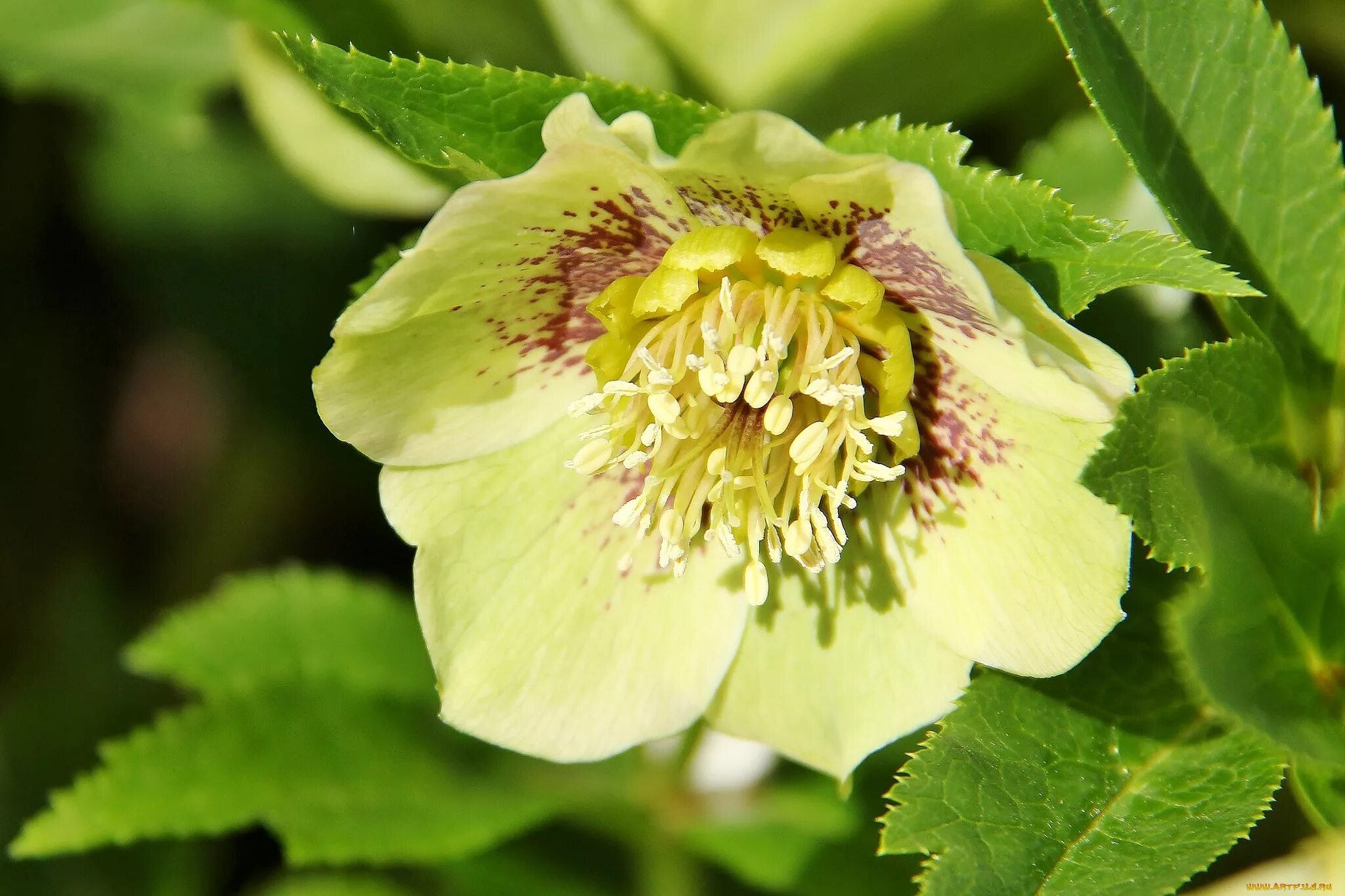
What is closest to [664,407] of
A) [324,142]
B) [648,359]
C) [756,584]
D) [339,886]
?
[648,359]

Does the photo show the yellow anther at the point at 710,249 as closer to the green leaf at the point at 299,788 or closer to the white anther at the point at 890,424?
the white anther at the point at 890,424

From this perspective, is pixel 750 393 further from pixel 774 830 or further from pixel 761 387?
pixel 774 830

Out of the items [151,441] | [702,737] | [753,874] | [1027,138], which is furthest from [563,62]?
[151,441]

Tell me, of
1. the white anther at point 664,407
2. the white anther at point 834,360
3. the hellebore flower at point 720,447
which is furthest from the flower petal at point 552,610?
the white anther at point 834,360

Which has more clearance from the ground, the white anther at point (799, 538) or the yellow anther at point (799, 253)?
the yellow anther at point (799, 253)

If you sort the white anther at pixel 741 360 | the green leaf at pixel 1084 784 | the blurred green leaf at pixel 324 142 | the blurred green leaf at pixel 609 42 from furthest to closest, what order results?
1. the blurred green leaf at pixel 324 142
2. the blurred green leaf at pixel 609 42
3. the white anther at pixel 741 360
4. the green leaf at pixel 1084 784

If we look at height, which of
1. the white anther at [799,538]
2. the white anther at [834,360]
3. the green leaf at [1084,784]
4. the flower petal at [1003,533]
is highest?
the white anther at [834,360]

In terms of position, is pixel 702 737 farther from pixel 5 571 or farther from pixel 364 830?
pixel 5 571
